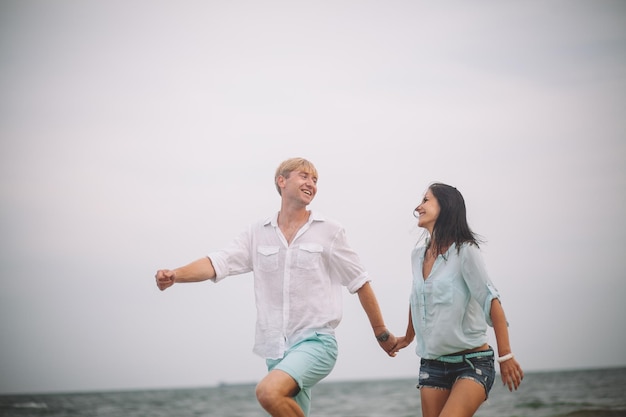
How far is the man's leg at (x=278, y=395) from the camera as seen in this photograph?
5582 millimetres

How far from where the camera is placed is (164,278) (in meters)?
5.89

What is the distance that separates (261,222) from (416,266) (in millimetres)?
1500

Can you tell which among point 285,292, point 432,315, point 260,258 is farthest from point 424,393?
point 260,258

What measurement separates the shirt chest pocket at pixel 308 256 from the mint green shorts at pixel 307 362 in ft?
1.87

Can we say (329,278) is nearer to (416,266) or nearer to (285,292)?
(285,292)

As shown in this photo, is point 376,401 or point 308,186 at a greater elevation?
point 308,186

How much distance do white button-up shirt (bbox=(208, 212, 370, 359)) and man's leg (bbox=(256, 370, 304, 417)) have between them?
409mm

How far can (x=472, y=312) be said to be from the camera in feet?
18.2

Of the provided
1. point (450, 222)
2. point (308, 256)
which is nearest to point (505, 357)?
point (450, 222)

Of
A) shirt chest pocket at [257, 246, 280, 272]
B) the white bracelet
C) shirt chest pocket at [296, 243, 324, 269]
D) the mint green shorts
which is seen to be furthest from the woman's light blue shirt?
shirt chest pocket at [257, 246, 280, 272]

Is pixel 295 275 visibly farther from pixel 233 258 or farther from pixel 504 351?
pixel 504 351

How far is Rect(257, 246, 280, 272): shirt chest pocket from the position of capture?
6348 millimetres

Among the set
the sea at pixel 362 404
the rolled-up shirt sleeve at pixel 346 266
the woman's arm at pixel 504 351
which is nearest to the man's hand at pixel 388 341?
the rolled-up shirt sleeve at pixel 346 266

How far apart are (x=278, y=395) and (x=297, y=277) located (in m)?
1.04
